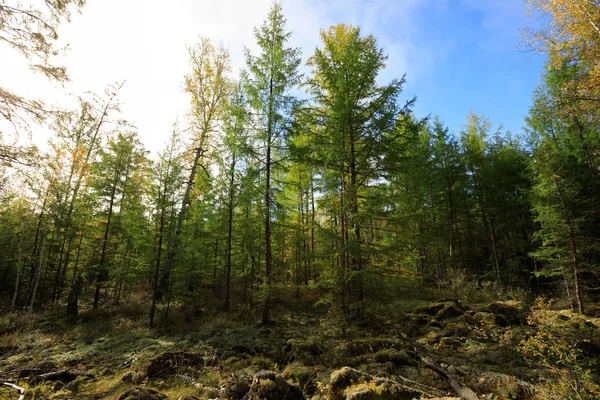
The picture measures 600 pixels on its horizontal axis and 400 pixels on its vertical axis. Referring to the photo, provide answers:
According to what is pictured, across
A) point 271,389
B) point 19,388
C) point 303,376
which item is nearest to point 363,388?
point 271,389

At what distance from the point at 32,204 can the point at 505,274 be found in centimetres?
3425

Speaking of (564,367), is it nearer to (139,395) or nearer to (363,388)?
(363,388)

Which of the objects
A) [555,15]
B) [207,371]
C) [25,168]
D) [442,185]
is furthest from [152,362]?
[442,185]

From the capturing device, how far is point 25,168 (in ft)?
23.9

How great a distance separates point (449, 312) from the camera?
36.2 feet

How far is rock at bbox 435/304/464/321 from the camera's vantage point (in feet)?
35.7

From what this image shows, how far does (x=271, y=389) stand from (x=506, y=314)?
33.5 feet

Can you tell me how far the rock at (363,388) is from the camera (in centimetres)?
416

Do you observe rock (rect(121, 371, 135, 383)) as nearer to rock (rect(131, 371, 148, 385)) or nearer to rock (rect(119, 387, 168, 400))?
rock (rect(131, 371, 148, 385))

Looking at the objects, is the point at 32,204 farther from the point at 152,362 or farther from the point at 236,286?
the point at 152,362

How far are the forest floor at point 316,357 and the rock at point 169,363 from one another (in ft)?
0.09

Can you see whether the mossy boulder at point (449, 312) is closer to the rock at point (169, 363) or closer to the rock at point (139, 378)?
the rock at point (169, 363)

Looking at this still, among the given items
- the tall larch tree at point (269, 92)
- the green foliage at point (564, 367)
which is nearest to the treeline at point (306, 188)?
the tall larch tree at point (269, 92)

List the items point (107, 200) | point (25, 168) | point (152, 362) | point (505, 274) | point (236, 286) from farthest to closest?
point (236, 286) < point (505, 274) < point (107, 200) < point (25, 168) < point (152, 362)
